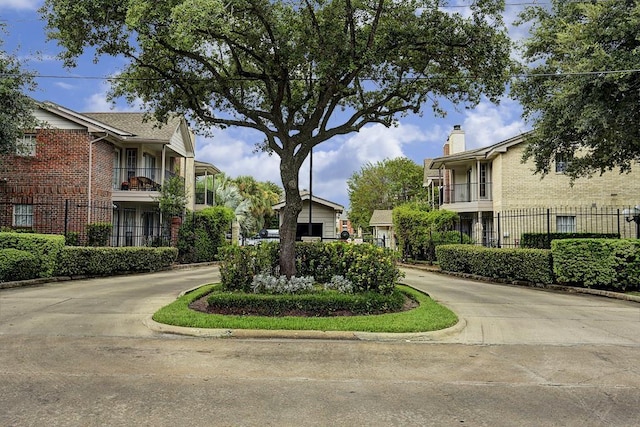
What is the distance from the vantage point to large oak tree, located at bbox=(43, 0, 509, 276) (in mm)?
10891

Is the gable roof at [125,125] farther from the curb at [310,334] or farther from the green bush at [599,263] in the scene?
the green bush at [599,263]

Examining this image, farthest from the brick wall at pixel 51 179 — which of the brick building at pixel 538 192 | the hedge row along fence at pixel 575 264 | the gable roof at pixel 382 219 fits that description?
the gable roof at pixel 382 219

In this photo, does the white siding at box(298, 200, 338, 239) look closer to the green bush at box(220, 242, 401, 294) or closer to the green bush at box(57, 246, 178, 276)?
the green bush at box(57, 246, 178, 276)

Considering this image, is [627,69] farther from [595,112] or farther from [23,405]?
[23,405]

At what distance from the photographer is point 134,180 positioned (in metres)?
26.0

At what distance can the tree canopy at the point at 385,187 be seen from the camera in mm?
59719

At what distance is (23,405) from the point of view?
17.1ft

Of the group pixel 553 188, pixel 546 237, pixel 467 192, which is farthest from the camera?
pixel 467 192

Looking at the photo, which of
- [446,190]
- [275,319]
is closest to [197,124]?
[275,319]

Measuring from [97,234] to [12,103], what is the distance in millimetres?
6001

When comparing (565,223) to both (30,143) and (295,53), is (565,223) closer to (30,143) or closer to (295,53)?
(295,53)

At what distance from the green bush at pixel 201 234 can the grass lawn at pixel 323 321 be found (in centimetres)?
1743

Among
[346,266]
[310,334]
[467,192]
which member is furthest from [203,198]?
[310,334]

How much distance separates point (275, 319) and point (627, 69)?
11525mm
